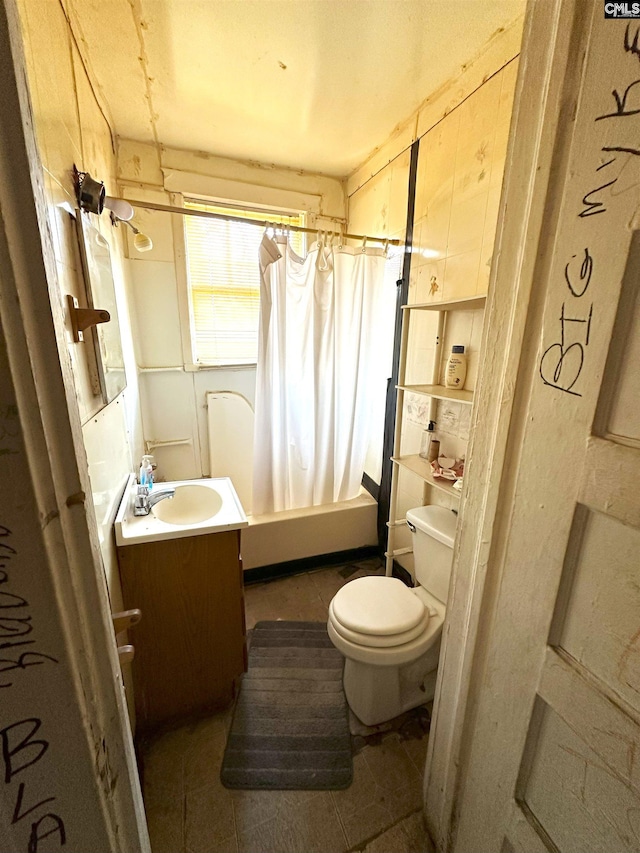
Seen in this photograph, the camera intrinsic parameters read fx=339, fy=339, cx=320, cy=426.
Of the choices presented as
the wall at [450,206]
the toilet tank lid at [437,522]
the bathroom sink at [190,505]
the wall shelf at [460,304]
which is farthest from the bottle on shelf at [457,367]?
the bathroom sink at [190,505]

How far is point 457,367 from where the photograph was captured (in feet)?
5.02

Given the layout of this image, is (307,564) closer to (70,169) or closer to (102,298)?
(102,298)

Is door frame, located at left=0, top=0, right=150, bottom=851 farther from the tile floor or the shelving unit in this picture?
the shelving unit

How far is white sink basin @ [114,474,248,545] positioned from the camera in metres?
1.18

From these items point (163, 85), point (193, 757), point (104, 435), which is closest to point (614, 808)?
point (193, 757)

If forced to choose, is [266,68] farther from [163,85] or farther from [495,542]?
[495,542]

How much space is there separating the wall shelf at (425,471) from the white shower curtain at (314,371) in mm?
505

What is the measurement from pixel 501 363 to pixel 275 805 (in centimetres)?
154

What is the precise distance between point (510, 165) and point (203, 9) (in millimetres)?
1320

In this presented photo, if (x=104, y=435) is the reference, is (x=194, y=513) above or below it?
below

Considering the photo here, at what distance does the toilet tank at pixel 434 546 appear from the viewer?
142 centimetres

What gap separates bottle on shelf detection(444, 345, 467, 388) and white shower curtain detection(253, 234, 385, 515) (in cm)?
68

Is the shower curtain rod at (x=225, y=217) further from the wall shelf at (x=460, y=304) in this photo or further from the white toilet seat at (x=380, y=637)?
the white toilet seat at (x=380, y=637)

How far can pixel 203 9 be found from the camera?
1160 millimetres
